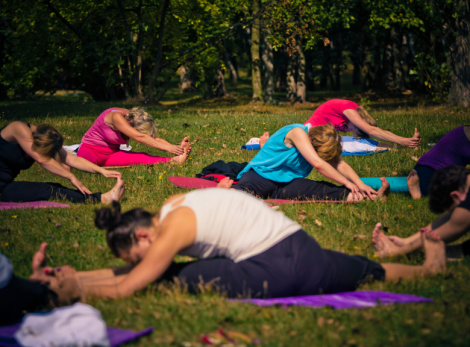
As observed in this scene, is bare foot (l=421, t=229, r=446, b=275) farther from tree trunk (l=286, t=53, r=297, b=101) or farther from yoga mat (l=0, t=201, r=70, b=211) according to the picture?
tree trunk (l=286, t=53, r=297, b=101)

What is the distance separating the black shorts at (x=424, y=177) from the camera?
19.8ft

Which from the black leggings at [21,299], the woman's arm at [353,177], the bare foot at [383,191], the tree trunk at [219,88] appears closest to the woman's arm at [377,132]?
the bare foot at [383,191]

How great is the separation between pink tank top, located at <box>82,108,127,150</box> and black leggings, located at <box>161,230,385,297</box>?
17.0ft

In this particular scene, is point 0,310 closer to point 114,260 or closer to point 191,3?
point 114,260

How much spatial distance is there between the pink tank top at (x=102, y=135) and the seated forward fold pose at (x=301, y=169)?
110 inches

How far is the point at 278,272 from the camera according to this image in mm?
3178

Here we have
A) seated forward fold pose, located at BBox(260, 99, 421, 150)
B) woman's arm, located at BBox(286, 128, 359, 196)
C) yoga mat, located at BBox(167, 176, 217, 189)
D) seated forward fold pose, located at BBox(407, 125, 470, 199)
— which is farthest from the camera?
seated forward fold pose, located at BBox(260, 99, 421, 150)

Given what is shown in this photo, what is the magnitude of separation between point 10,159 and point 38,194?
24.7 inches

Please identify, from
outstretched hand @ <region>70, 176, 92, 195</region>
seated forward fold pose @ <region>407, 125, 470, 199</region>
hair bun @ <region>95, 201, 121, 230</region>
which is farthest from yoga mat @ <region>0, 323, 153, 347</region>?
seated forward fold pose @ <region>407, 125, 470, 199</region>

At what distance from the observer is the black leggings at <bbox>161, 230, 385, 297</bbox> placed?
318 centimetres

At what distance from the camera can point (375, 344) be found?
8.57 feet

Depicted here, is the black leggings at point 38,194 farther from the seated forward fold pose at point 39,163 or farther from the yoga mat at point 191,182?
the yoga mat at point 191,182

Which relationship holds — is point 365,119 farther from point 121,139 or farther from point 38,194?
point 38,194

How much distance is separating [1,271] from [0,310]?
0.87 ft
